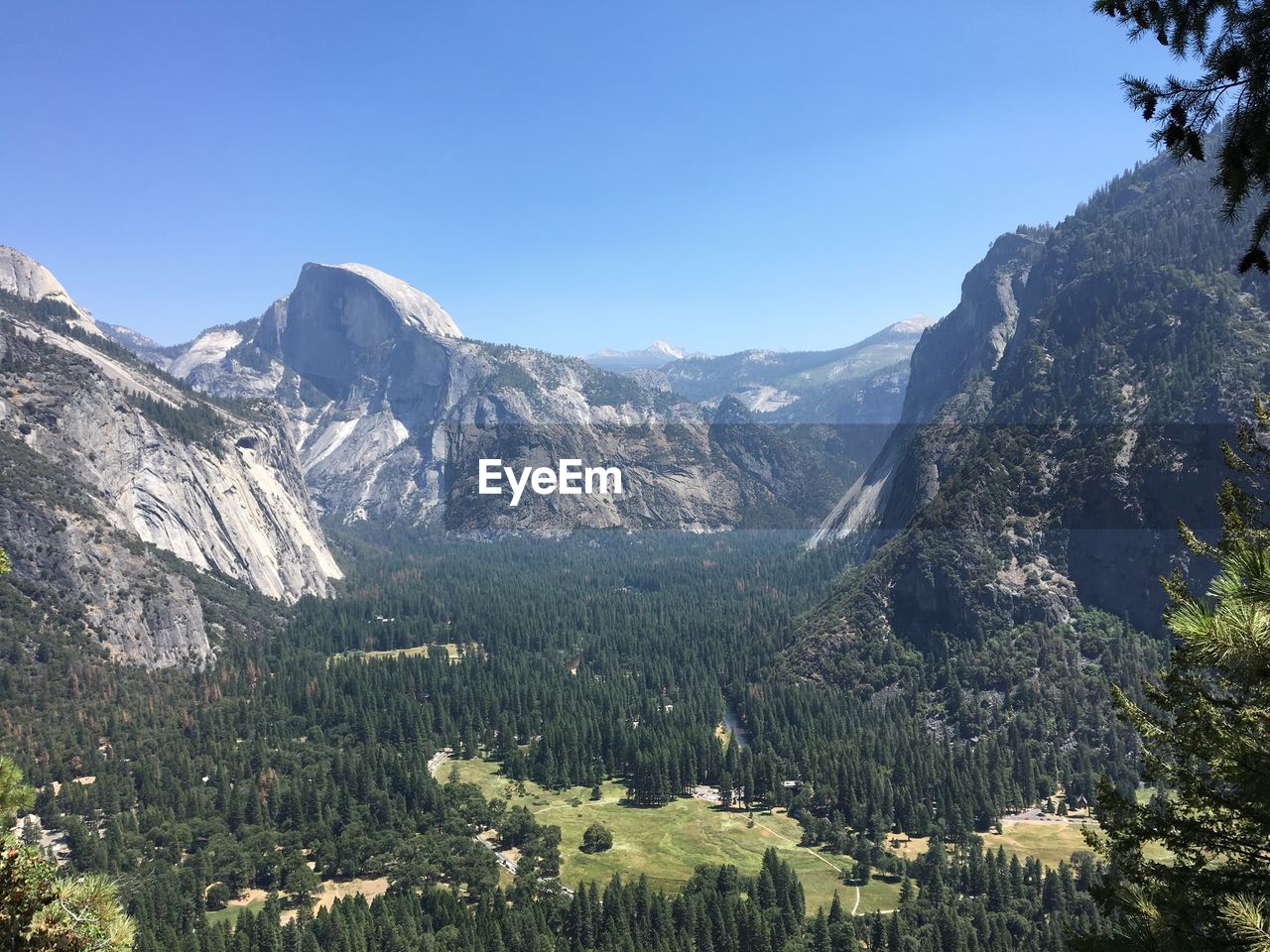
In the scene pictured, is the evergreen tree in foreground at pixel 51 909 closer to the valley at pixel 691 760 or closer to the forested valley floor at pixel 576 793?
the valley at pixel 691 760

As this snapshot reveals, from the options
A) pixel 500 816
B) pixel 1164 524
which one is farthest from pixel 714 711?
pixel 1164 524

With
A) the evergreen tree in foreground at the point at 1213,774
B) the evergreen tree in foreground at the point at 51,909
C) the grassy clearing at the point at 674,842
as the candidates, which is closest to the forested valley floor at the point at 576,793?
the grassy clearing at the point at 674,842

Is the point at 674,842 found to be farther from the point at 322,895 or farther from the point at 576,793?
the point at 322,895

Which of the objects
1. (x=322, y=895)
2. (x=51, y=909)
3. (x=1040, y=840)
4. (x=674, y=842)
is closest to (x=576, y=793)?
(x=674, y=842)

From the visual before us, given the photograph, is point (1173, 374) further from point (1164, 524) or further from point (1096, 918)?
point (1096, 918)

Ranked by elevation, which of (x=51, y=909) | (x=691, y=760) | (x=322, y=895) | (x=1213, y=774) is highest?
(x=1213, y=774)

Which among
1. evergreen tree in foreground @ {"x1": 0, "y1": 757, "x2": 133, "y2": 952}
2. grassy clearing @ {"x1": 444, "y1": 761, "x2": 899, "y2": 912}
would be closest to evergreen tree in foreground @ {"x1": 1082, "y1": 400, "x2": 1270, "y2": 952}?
evergreen tree in foreground @ {"x1": 0, "y1": 757, "x2": 133, "y2": 952}
